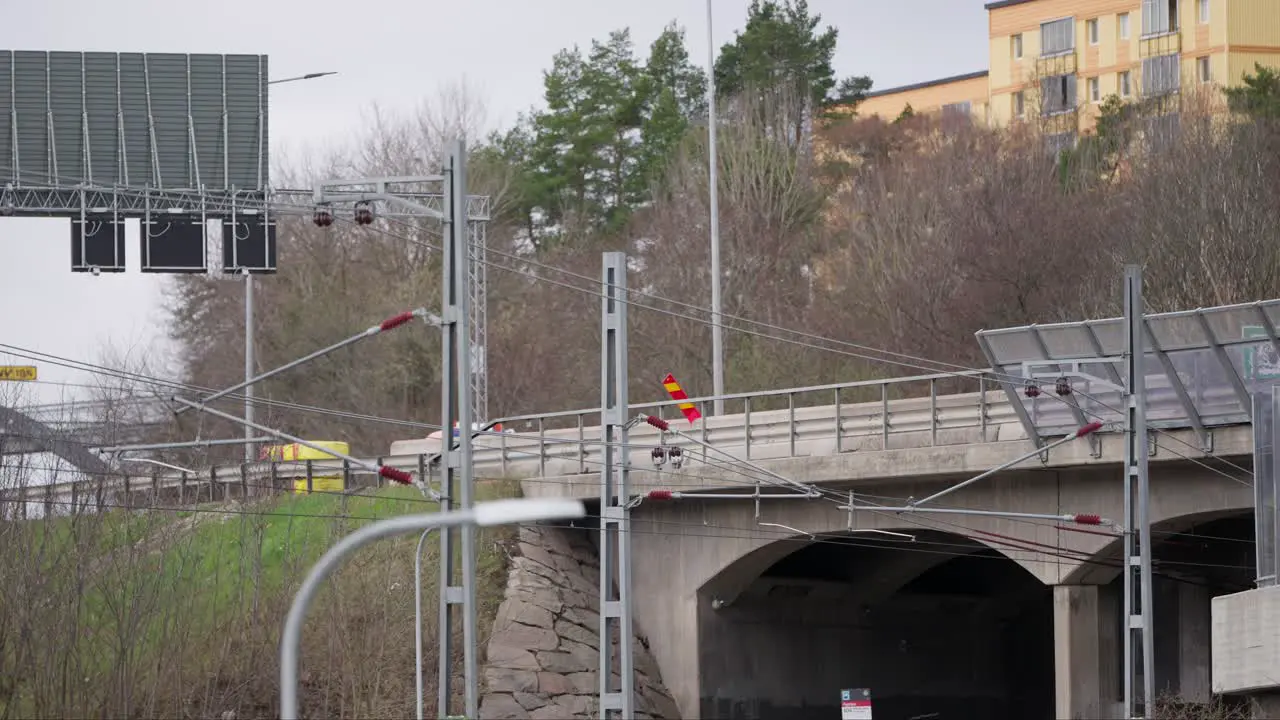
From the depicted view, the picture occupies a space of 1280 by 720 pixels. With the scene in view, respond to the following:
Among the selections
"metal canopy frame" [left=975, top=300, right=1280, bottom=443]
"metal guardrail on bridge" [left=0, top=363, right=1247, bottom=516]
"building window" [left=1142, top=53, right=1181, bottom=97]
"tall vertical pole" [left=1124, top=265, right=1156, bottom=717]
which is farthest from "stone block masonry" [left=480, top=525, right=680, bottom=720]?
"building window" [left=1142, top=53, right=1181, bottom=97]

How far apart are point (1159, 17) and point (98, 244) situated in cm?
5612

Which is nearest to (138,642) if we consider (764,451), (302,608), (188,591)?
(188,591)

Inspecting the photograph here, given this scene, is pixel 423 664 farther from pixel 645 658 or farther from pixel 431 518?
pixel 431 518

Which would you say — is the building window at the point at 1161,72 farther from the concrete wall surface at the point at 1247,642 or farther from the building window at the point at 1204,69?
the concrete wall surface at the point at 1247,642

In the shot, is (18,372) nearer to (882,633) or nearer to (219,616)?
(219,616)

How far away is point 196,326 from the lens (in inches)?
3123

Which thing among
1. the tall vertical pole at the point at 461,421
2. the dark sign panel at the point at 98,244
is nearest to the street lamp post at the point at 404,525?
the tall vertical pole at the point at 461,421

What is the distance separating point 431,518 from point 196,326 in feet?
217

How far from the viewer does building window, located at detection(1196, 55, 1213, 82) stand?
81.6m

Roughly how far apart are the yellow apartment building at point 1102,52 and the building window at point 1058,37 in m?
0.04

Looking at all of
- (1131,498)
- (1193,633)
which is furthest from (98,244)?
(1193,633)

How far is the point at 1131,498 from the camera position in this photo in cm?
3553

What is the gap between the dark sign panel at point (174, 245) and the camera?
39.0m

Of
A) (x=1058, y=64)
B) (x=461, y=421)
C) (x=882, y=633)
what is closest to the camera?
(x=461, y=421)
